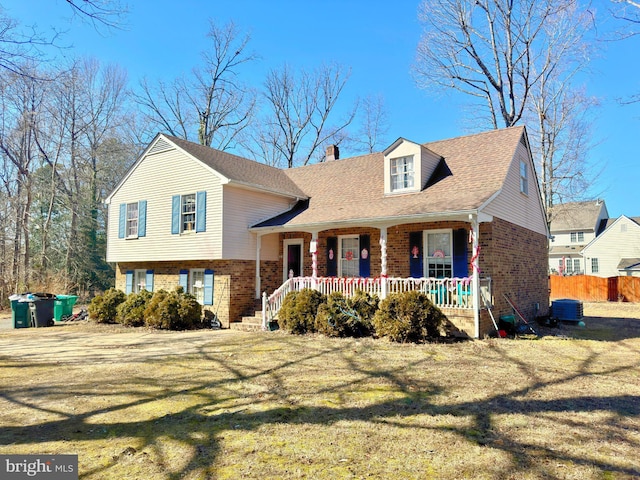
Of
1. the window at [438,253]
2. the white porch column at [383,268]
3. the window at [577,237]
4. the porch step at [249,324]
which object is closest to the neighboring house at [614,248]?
the window at [577,237]

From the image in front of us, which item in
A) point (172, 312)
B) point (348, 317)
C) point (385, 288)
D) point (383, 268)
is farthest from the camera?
point (172, 312)

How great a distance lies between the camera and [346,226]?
1268 cm

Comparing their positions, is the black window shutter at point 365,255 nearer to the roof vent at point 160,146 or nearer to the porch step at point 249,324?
the porch step at point 249,324

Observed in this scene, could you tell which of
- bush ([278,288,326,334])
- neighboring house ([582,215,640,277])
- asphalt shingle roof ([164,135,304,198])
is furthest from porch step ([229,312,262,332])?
neighboring house ([582,215,640,277])

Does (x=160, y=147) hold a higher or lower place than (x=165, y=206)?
higher

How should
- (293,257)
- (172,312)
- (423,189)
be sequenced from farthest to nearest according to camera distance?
(293,257), (172,312), (423,189)

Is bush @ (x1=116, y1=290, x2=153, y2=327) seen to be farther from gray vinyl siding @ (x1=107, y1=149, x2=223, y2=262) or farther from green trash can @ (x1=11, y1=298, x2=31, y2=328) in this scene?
green trash can @ (x1=11, y1=298, x2=31, y2=328)

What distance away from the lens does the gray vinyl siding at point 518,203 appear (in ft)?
38.4

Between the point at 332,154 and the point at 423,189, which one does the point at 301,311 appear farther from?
the point at 332,154

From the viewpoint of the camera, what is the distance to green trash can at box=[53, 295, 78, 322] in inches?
632

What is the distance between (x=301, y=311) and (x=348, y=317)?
150 centimetres

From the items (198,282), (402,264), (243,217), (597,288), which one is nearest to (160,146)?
(243,217)

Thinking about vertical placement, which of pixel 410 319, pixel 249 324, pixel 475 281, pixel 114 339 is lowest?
pixel 114 339

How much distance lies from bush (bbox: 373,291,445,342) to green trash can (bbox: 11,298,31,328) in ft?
Result: 42.3
